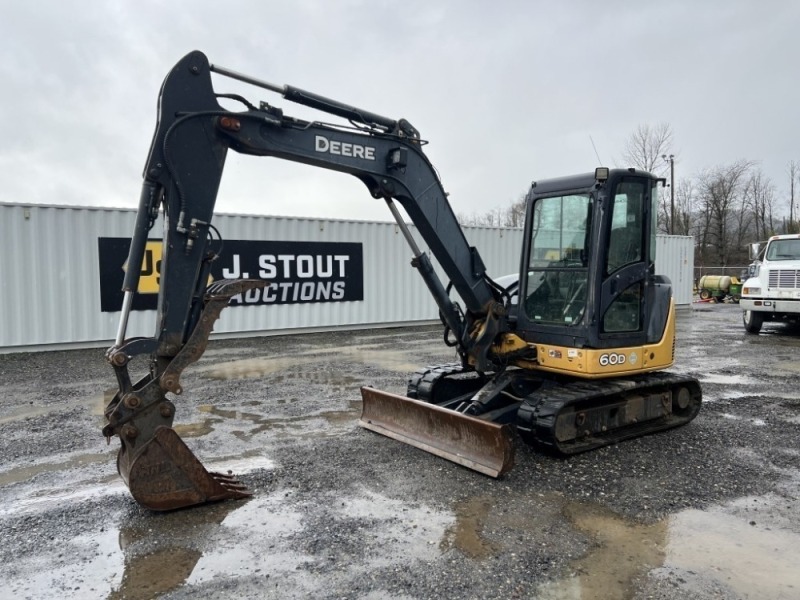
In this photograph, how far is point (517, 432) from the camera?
5.82 metres

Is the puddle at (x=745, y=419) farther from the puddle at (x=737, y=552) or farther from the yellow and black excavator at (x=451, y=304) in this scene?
the puddle at (x=737, y=552)

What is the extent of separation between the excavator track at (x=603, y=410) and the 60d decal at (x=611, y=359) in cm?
22

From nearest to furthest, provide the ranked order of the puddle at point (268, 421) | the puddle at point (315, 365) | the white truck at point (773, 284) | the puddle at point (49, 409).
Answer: the puddle at point (268, 421) → the puddle at point (49, 409) → the puddle at point (315, 365) → the white truck at point (773, 284)

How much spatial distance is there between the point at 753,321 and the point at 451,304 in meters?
12.6

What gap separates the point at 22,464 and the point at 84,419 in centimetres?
157

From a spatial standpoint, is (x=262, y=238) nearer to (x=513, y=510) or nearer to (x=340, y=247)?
(x=340, y=247)

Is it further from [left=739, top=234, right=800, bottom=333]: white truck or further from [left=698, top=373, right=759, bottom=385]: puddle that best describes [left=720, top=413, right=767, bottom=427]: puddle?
[left=739, top=234, right=800, bottom=333]: white truck

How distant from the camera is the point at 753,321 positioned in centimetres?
1518

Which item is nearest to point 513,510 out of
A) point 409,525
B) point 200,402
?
point 409,525

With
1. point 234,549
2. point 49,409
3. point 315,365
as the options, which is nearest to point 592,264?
point 234,549

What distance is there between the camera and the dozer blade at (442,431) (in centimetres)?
481

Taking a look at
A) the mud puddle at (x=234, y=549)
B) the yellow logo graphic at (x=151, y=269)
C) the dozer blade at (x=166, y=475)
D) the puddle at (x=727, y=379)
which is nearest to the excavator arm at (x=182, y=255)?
the dozer blade at (x=166, y=475)

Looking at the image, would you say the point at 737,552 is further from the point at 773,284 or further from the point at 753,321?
the point at 753,321

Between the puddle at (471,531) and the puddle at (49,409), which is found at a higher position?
the puddle at (49,409)
